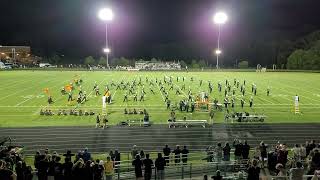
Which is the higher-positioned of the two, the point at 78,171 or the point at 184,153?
the point at 78,171

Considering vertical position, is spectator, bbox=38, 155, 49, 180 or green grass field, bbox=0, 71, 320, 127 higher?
green grass field, bbox=0, 71, 320, 127

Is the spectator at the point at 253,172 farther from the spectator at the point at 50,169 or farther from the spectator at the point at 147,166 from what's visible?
the spectator at the point at 50,169

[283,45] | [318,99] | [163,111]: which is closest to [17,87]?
[163,111]

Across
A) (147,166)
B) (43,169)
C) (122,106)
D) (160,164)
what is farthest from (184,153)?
(122,106)

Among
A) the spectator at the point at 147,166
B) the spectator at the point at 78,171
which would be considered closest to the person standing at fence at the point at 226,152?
the spectator at the point at 147,166

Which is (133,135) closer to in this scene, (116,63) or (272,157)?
(272,157)

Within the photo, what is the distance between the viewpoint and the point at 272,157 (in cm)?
1515

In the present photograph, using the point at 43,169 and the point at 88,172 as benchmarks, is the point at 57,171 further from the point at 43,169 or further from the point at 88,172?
the point at 88,172

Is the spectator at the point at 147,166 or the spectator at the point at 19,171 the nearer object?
the spectator at the point at 19,171

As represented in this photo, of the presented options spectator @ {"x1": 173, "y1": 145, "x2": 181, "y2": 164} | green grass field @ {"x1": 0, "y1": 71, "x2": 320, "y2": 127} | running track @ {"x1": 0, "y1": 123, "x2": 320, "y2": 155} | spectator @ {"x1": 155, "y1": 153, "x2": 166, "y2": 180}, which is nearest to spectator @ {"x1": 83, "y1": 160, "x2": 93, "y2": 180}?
spectator @ {"x1": 155, "y1": 153, "x2": 166, "y2": 180}

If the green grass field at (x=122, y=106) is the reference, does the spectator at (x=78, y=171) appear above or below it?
below

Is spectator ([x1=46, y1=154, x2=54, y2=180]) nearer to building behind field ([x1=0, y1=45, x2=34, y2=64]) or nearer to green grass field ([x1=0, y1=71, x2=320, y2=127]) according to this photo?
green grass field ([x1=0, y1=71, x2=320, y2=127])

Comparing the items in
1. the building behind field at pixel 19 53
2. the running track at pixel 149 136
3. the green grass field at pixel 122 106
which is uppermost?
the building behind field at pixel 19 53

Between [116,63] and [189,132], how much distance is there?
6147 inches
